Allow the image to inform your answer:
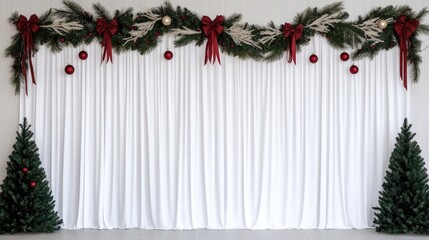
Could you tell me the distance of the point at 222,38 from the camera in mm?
5559

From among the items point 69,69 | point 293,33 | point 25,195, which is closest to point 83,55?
point 69,69

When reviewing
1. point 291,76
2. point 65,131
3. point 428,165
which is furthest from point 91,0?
Result: point 428,165

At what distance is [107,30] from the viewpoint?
18.1 feet

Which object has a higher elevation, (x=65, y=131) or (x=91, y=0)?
(x=91, y=0)

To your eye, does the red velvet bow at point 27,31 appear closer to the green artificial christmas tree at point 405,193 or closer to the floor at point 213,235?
the floor at point 213,235

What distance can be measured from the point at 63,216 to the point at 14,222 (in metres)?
0.53

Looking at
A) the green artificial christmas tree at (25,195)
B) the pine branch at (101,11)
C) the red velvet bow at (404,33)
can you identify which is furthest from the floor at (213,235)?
the pine branch at (101,11)

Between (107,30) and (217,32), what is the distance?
1.10 meters

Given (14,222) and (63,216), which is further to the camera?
(63,216)

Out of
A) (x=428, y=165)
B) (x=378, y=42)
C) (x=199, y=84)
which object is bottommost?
(x=428, y=165)

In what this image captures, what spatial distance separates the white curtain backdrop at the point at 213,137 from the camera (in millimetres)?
5613

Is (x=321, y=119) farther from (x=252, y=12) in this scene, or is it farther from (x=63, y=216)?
(x=63, y=216)

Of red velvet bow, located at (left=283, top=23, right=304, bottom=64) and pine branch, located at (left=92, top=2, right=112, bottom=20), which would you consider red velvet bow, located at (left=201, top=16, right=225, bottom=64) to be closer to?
red velvet bow, located at (left=283, top=23, right=304, bottom=64)

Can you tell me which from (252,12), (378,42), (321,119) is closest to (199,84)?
(252,12)
